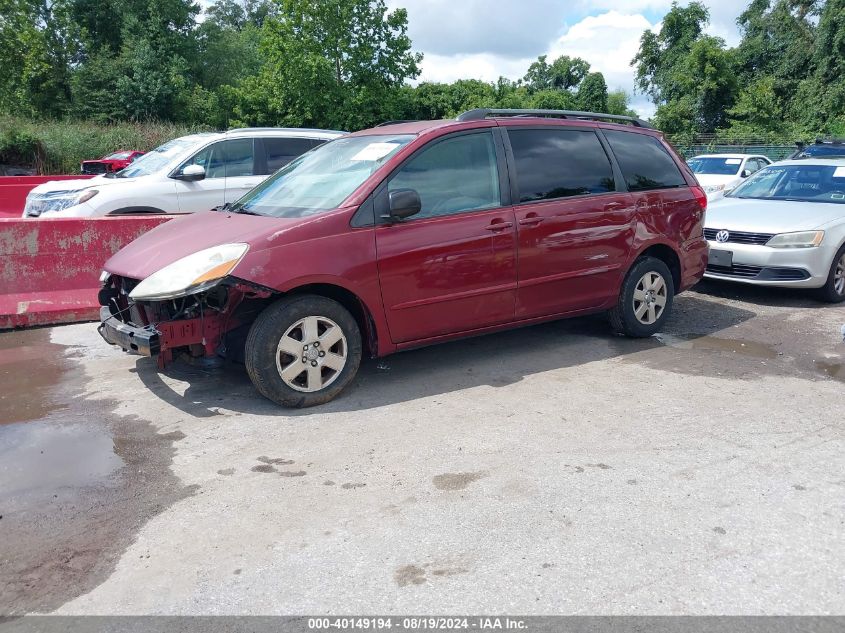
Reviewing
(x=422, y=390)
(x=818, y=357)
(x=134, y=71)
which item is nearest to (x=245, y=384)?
(x=422, y=390)

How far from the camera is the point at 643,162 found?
6.44 metres

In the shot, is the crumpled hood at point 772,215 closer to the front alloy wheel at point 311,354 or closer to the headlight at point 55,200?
the front alloy wheel at point 311,354

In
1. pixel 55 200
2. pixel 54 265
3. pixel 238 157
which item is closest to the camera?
pixel 54 265

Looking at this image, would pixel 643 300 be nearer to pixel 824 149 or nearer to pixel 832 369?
pixel 832 369

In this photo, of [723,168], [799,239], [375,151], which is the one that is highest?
[375,151]

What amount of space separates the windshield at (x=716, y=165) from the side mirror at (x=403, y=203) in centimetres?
1522

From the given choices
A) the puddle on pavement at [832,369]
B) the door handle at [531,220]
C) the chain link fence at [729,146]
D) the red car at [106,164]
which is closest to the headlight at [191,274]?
the door handle at [531,220]

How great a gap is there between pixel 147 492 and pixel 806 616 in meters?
3.05

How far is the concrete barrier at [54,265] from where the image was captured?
6941mm

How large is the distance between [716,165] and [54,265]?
16298mm

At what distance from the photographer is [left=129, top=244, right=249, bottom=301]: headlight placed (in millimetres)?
4402

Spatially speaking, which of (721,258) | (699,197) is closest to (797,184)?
(721,258)

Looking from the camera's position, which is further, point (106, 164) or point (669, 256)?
point (106, 164)

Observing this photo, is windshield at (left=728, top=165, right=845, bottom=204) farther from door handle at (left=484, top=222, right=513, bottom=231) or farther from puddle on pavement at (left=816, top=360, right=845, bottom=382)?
door handle at (left=484, top=222, right=513, bottom=231)
